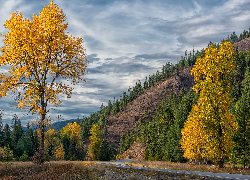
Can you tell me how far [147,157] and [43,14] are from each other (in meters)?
62.3

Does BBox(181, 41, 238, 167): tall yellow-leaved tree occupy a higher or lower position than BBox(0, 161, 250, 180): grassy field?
higher

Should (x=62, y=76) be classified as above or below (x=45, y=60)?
below

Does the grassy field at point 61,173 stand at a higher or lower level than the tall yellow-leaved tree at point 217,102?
lower

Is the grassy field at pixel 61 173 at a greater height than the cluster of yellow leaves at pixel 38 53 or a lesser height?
lesser

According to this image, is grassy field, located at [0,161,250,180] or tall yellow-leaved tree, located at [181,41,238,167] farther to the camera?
tall yellow-leaved tree, located at [181,41,238,167]

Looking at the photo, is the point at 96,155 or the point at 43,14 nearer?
the point at 43,14

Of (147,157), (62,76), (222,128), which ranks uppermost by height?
(62,76)

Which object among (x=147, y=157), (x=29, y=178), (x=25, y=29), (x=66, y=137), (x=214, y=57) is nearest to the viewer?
(x=29, y=178)

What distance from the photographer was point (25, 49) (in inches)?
611

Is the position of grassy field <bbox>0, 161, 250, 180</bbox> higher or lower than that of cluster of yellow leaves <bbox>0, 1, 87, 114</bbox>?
lower

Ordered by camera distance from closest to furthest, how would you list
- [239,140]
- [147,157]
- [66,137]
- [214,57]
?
[214,57]
[239,140]
[147,157]
[66,137]

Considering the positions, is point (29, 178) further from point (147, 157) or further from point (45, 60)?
point (147, 157)

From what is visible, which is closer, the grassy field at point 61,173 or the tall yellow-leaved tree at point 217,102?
the grassy field at point 61,173

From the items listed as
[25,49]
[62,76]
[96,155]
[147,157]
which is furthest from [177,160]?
[25,49]
